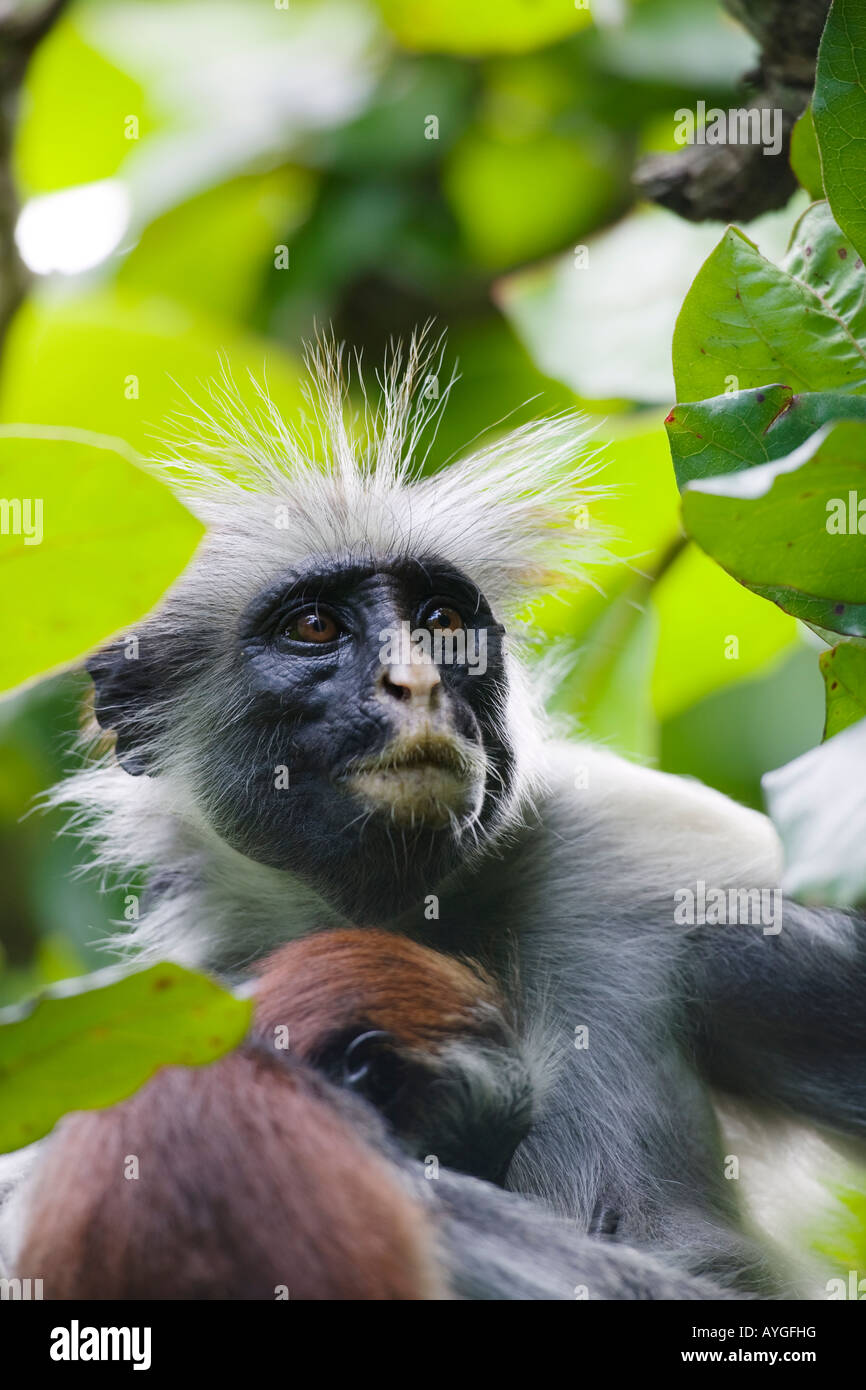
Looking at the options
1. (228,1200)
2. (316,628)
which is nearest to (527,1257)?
(228,1200)

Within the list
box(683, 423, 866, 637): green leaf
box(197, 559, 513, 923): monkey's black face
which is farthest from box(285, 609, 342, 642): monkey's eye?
box(683, 423, 866, 637): green leaf

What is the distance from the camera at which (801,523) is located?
1.58 m

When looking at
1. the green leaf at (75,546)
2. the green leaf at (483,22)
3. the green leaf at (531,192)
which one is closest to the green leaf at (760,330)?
the green leaf at (75,546)

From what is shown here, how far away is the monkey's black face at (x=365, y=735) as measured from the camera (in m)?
2.47

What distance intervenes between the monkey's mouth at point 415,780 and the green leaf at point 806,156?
1.12 metres

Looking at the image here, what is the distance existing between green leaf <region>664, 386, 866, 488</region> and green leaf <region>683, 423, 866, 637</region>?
141 millimetres

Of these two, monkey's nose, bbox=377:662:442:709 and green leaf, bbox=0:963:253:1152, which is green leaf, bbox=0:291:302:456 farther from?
green leaf, bbox=0:963:253:1152

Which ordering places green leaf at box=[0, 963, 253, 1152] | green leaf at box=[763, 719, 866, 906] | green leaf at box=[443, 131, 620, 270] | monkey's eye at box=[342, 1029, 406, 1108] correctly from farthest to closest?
green leaf at box=[443, 131, 620, 270], monkey's eye at box=[342, 1029, 406, 1108], green leaf at box=[0, 963, 253, 1152], green leaf at box=[763, 719, 866, 906]

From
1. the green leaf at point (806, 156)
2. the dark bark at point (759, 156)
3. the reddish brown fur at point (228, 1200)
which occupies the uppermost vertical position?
the dark bark at point (759, 156)

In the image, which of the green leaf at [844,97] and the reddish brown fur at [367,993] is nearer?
the green leaf at [844,97]

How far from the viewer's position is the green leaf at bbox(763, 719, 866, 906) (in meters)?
1.32

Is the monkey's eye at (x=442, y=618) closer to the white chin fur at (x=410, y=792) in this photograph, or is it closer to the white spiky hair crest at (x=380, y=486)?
the white spiky hair crest at (x=380, y=486)

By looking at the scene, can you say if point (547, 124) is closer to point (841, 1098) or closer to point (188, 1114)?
point (841, 1098)

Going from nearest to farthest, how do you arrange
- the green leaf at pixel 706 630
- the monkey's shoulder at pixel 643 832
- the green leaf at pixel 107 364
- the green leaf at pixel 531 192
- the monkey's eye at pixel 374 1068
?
the monkey's eye at pixel 374 1068 < the monkey's shoulder at pixel 643 832 < the green leaf at pixel 706 630 < the green leaf at pixel 107 364 < the green leaf at pixel 531 192
